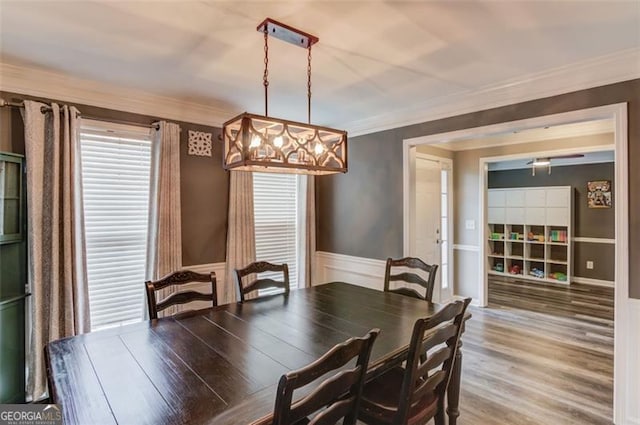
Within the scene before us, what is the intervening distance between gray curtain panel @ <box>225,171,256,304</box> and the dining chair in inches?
83.2

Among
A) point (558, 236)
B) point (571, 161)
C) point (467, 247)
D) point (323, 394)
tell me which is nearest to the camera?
point (323, 394)

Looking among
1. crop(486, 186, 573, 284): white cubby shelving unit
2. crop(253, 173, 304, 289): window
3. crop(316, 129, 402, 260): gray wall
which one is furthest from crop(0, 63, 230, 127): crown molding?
crop(486, 186, 573, 284): white cubby shelving unit

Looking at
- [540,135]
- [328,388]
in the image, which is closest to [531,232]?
[540,135]

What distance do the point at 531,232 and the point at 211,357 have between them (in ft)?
24.8

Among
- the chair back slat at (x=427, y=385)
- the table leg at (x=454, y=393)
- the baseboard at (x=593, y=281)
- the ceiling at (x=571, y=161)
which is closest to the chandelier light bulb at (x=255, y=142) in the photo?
the chair back slat at (x=427, y=385)

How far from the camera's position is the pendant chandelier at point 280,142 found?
1.75 m

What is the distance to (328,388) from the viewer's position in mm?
1126

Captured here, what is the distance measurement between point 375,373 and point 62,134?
2806 mm

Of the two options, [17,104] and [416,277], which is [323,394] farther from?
[17,104]

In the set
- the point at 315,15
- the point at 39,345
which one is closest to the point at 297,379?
the point at 315,15

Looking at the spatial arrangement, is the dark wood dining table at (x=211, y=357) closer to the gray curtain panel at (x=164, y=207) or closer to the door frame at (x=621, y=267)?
the gray curtain panel at (x=164, y=207)

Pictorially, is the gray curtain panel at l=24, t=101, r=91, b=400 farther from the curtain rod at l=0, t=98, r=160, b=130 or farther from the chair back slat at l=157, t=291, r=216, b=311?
the chair back slat at l=157, t=291, r=216, b=311

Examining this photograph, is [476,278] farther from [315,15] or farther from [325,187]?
[315,15]

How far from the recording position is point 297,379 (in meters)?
0.96
